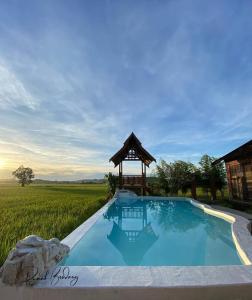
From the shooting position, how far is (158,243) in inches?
236

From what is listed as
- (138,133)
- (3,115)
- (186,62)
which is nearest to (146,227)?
(186,62)

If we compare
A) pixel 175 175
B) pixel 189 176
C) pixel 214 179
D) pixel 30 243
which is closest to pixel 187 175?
pixel 189 176

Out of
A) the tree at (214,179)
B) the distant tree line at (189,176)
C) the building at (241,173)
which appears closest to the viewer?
the building at (241,173)

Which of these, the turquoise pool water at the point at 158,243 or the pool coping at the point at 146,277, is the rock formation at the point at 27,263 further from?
the turquoise pool water at the point at 158,243

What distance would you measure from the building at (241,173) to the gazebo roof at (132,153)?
5272 mm

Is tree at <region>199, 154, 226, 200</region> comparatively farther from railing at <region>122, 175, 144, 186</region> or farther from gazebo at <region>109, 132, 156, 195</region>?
railing at <region>122, 175, 144, 186</region>

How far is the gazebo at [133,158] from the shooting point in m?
17.3

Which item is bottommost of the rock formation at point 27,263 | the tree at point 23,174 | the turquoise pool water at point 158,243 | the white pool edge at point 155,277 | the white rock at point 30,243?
the turquoise pool water at point 158,243

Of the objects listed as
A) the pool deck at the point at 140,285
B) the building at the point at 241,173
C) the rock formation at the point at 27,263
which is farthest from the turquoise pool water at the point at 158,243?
the building at the point at 241,173

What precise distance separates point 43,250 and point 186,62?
28.4 ft

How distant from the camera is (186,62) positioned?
948 centimetres

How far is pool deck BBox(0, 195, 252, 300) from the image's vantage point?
101 inches

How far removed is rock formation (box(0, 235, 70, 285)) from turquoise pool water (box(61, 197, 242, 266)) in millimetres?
1133

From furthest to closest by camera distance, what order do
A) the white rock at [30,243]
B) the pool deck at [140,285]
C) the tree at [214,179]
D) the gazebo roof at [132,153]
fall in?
the gazebo roof at [132,153], the tree at [214,179], the white rock at [30,243], the pool deck at [140,285]
